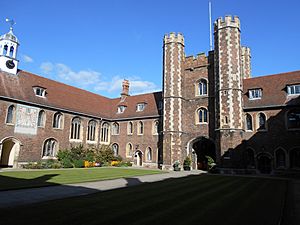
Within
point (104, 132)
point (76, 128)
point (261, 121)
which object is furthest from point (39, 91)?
point (261, 121)

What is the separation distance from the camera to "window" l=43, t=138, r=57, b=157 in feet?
83.7

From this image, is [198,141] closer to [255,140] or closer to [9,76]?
[255,140]

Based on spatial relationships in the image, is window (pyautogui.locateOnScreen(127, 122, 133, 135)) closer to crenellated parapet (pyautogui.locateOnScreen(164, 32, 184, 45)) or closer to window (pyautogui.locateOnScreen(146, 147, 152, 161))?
window (pyautogui.locateOnScreen(146, 147, 152, 161))

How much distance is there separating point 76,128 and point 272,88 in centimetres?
2226

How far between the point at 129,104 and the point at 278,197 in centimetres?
2710

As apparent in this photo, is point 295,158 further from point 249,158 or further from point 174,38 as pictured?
point 174,38

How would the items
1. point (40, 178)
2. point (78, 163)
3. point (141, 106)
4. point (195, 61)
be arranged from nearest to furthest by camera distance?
point (40, 178), point (78, 163), point (195, 61), point (141, 106)

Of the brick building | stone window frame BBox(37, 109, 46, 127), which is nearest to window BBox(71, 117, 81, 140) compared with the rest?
the brick building

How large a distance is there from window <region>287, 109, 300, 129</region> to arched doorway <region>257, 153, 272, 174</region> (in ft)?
11.3

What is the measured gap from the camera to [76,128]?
95.3 feet

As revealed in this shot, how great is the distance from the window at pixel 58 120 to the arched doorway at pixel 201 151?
14.8m

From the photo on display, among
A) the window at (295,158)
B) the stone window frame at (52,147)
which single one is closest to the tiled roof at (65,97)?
the stone window frame at (52,147)

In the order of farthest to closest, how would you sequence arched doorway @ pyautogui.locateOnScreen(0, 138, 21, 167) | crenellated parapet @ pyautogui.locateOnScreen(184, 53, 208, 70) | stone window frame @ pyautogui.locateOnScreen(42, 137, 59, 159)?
crenellated parapet @ pyautogui.locateOnScreen(184, 53, 208, 70) < stone window frame @ pyautogui.locateOnScreen(42, 137, 59, 159) < arched doorway @ pyautogui.locateOnScreen(0, 138, 21, 167)

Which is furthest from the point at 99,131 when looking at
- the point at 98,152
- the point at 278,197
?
the point at 278,197
